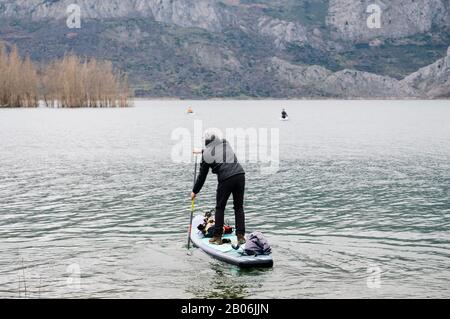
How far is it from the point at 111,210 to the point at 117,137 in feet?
162

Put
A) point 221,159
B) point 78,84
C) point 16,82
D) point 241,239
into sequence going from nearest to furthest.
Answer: point 221,159 → point 241,239 → point 16,82 → point 78,84

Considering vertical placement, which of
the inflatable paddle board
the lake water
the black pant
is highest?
the black pant

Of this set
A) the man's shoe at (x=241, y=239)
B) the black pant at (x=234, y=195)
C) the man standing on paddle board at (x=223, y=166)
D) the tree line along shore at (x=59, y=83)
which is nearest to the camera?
the man standing on paddle board at (x=223, y=166)

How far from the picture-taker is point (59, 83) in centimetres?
15500

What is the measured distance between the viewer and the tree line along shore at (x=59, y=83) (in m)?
143

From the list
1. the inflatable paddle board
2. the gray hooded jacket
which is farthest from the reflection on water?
the gray hooded jacket

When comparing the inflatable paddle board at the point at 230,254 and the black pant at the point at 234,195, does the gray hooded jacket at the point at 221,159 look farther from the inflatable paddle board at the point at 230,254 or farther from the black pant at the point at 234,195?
the inflatable paddle board at the point at 230,254

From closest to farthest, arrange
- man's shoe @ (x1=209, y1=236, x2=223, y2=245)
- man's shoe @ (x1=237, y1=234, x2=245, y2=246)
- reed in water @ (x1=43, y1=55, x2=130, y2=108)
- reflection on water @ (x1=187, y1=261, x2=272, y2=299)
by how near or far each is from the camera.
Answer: reflection on water @ (x1=187, y1=261, x2=272, y2=299)
man's shoe @ (x1=237, y1=234, x2=245, y2=246)
man's shoe @ (x1=209, y1=236, x2=223, y2=245)
reed in water @ (x1=43, y1=55, x2=130, y2=108)

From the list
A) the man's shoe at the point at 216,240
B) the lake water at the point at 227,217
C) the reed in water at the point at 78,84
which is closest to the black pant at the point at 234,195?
the man's shoe at the point at 216,240

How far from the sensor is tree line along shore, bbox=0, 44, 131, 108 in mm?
143250

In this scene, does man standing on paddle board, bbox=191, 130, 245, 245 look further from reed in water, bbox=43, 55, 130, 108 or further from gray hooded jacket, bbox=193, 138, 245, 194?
reed in water, bbox=43, 55, 130, 108

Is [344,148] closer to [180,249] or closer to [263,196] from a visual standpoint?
[263,196]

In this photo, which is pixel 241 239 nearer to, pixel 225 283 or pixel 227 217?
pixel 225 283

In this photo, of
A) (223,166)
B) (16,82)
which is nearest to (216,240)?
(223,166)
